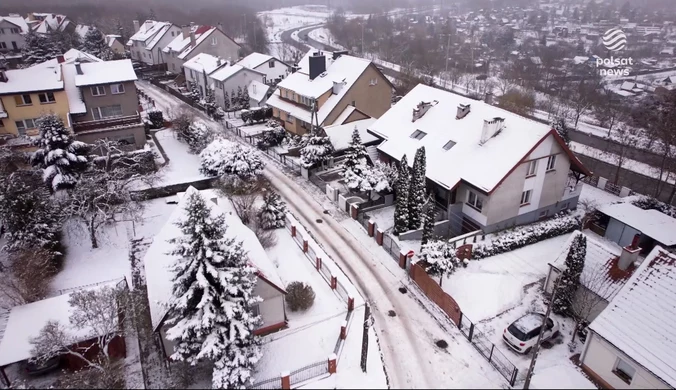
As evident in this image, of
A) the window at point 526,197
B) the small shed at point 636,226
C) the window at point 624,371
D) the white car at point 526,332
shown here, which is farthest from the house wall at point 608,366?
the window at point 526,197

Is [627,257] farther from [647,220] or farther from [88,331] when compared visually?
[88,331]

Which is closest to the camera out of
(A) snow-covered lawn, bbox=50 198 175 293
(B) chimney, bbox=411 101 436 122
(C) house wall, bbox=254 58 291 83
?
(A) snow-covered lawn, bbox=50 198 175 293

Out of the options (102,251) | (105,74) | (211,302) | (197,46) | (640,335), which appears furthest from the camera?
(197,46)

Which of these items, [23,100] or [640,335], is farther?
[23,100]

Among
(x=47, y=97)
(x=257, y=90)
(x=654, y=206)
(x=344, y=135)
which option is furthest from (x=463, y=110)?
(x=47, y=97)

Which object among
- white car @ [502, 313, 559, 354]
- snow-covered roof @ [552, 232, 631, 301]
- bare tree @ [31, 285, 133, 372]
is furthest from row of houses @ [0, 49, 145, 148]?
snow-covered roof @ [552, 232, 631, 301]

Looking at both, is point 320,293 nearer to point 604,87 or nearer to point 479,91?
point 479,91

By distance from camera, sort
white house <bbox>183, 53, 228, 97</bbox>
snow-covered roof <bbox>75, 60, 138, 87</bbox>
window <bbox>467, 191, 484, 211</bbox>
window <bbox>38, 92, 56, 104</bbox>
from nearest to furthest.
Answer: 1. window <bbox>467, 191, 484, 211</bbox>
2. window <bbox>38, 92, 56, 104</bbox>
3. snow-covered roof <bbox>75, 60, 138, 87</bbox>
4. white house <bbox>183, 53, 228, 97</bbox>

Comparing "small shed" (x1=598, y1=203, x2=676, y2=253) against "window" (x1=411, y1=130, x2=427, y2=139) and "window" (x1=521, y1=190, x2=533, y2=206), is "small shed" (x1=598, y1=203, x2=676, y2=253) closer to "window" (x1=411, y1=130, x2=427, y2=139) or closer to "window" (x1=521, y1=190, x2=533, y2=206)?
"window" (x1=521, y1=190, x2=533, y2=206)
